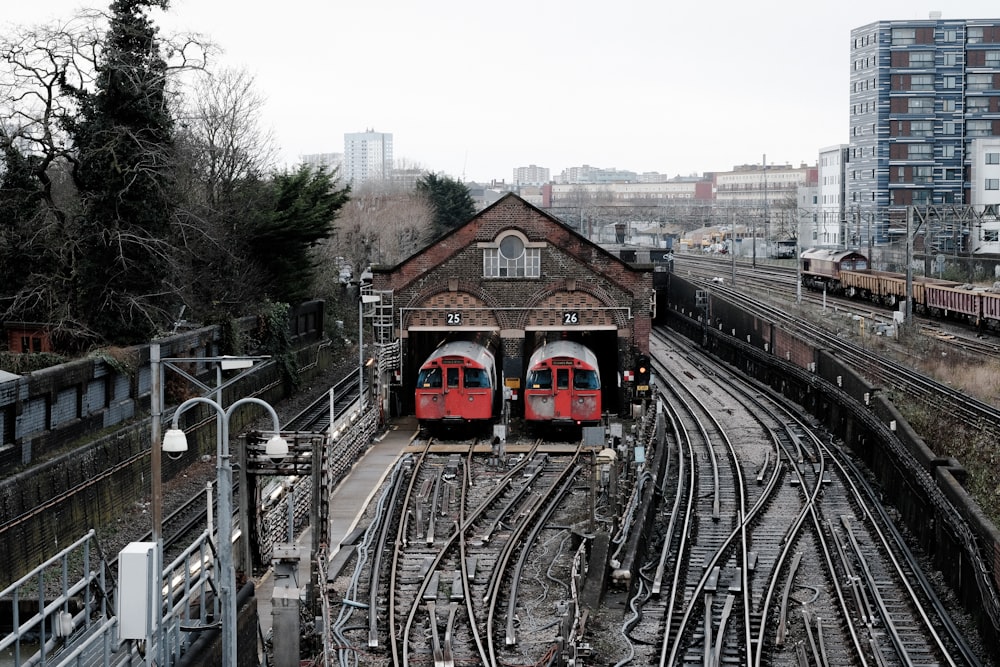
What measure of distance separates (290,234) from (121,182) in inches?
555

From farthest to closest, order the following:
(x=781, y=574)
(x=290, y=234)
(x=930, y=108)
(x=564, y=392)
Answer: (x=930, y=108) → (x=290, y=234) → (x=564, y=392) → (x=781, y=574)

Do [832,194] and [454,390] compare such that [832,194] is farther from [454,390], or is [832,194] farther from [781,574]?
[781,574]

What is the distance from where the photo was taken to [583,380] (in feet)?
111

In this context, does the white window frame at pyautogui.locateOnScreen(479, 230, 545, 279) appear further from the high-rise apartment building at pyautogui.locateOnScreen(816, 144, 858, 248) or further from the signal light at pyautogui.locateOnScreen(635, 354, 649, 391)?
the high-rise apartment building at pyautogui.locateOnScreen(816, 144, 858, 248)

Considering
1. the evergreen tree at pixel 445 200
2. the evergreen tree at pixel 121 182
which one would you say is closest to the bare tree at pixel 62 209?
the evergreen tree at pixel 121 182

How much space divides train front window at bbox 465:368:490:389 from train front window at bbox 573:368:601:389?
8.20 feet

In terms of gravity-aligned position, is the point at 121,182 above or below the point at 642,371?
above

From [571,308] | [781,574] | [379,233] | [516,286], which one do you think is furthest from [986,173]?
[781,574]

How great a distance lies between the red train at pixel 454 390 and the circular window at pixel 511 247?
4.80 m

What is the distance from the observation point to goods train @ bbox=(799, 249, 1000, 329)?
1981 inches

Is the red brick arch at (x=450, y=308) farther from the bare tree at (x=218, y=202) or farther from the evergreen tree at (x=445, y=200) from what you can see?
the evergreen tree at (x=445, y=200)

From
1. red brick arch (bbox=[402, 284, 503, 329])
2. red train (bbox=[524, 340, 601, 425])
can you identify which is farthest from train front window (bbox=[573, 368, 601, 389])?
red brick arch (bbox=[402, 284, 503, 329])

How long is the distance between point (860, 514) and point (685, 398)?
53.6ft

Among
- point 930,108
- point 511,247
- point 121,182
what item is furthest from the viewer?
point 930,108
